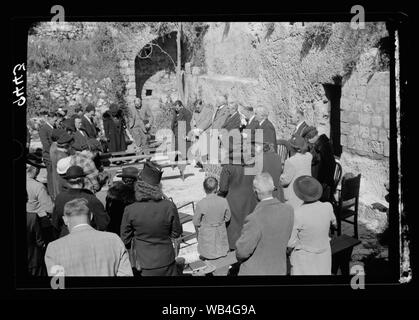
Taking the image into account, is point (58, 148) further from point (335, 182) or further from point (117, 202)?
point (335, 182)

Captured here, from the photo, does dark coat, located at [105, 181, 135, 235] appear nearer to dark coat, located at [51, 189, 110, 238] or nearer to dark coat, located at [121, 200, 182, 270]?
dark coat, located at [51, 189, 110, 238]

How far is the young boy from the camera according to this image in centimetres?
631

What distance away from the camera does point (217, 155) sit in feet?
38.3

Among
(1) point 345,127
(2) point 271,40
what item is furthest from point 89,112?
(1) point 345,127

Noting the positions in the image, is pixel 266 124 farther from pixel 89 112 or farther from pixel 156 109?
pixel 156 109

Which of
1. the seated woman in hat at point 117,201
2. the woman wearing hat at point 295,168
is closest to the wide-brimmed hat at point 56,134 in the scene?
the seated woman in hat at point 117,201

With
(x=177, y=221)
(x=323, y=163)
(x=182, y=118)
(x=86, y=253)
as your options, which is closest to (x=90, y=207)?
(x=177, y=221)

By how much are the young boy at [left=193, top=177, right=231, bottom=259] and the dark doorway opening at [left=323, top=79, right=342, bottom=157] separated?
4.77 m

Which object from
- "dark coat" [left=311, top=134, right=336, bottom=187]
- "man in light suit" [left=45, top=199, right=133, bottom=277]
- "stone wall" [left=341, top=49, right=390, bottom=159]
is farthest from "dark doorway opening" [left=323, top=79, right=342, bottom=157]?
"man in light suit" [left=45, top=199, right=133, bottom=277]

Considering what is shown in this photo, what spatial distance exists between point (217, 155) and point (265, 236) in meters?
6.47

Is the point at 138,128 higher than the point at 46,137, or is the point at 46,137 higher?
the point at 138,128

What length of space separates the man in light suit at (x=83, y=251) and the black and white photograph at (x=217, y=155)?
0.01 metres

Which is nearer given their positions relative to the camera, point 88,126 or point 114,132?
point 88,126

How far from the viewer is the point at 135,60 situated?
18.5 m
